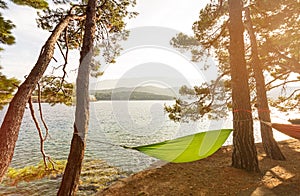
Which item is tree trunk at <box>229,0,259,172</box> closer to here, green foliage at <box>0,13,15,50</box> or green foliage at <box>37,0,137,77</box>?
green foliage at <box>37,0,137,77</box>

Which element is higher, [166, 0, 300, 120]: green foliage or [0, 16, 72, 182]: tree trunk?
[166, 0, 300, 120]: green foliage

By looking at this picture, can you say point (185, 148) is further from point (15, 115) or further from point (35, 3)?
point (35, 3)

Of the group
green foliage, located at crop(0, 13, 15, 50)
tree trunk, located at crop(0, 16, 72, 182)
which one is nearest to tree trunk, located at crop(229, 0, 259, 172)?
tree trunk, located at crop(0, 16, 72, 182)

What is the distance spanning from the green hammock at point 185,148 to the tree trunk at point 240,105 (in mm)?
945

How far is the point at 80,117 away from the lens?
264 centimetres

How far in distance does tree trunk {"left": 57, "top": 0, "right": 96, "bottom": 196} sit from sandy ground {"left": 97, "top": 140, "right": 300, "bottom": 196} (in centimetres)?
86

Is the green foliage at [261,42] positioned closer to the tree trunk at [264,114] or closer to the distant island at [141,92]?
the tree trunk at [264,114]

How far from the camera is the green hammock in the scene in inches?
95.3

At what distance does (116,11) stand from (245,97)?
358 centimetres

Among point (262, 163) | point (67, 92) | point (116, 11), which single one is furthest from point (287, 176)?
point (116, 11)

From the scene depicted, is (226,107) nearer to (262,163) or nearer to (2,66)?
(262,163)

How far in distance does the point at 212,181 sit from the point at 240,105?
1.54 meters

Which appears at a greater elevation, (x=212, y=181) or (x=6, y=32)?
(x=6, y=32)

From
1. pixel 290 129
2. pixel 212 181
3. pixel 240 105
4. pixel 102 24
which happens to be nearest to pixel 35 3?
pixel 102 24
